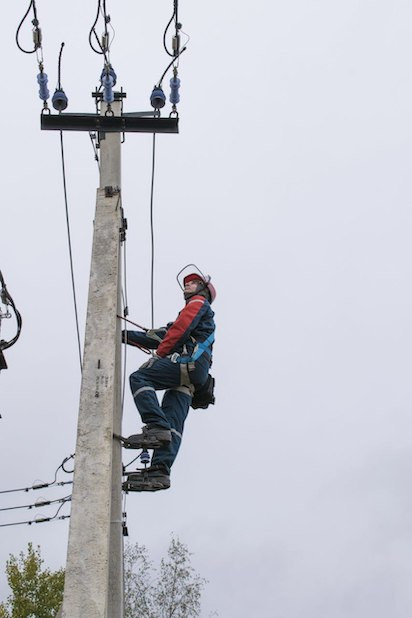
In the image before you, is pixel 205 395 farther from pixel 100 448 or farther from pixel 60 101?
pixel 60 101

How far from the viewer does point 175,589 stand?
82.3 feet

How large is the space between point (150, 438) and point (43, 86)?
8.38ft

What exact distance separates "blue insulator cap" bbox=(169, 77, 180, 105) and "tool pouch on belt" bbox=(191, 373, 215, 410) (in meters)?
1.96

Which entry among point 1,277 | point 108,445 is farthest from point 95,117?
point 1,277

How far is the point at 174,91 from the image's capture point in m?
7.53

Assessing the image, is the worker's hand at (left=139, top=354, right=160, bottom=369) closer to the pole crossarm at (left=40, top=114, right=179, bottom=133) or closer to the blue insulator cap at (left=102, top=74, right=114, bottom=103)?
the pole crossarm at (left=40, top=114, right=179, bottom=133)

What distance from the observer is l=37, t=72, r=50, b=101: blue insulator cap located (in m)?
7.27

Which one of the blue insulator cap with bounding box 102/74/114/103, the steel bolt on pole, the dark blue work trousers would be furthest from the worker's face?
the blue insulator cap with bounding box 102/74/114/103

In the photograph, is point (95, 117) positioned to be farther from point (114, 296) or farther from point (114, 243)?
point (114, 296)

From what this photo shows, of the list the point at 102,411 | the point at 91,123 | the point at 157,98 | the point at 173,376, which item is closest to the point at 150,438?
the point at 173,376

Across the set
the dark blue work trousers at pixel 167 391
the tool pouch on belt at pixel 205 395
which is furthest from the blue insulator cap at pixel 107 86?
the tool pouch on belt at pixel 205 395

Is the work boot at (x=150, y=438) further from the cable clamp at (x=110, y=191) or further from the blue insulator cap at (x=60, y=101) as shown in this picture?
the blue insulator cap at (x=60, y=101)

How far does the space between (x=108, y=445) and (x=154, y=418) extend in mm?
1199

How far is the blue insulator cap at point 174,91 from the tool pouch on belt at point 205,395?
6.43 feet
